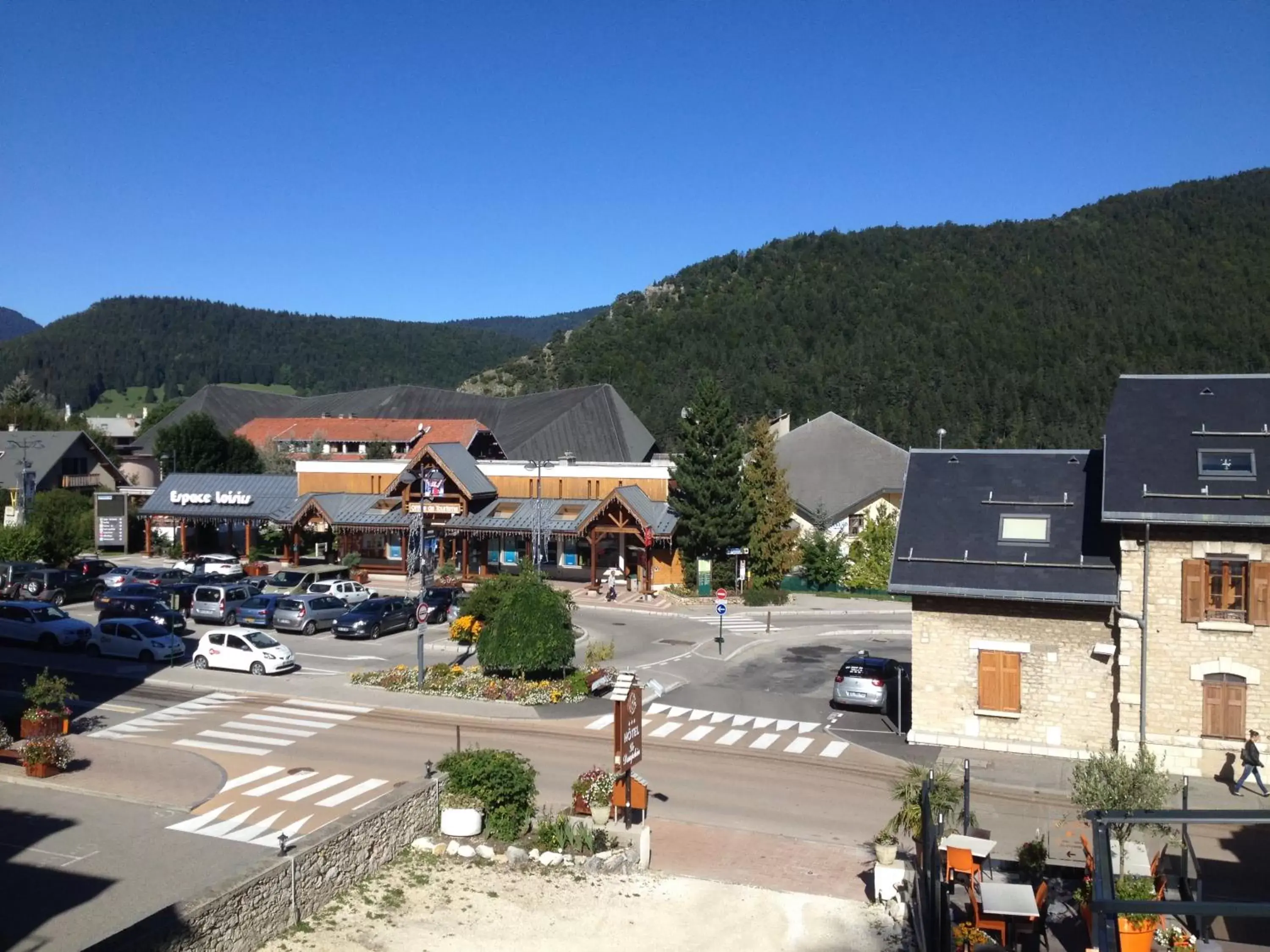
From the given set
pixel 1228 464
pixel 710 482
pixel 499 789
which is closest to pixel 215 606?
pixel 710 482

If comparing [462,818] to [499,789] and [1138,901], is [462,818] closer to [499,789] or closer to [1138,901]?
[499,789]

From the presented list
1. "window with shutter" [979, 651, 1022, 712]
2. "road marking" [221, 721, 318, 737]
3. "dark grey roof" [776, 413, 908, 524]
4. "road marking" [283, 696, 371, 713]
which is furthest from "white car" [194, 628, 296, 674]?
"dark grey roof" [776, 413, 908, 524]

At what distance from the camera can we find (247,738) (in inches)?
938

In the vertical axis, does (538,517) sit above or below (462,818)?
above

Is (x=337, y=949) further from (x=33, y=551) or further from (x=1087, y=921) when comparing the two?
(x=33, y=551)

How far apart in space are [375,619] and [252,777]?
1663 cm

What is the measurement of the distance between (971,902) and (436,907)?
702 centimetres

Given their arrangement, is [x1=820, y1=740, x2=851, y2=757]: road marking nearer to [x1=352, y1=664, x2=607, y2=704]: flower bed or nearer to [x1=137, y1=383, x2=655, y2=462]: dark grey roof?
[x1=352, y1=664, x2=607, y2=704]: flower bed

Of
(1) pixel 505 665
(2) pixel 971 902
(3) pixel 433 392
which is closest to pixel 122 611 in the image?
(1) pixel 505 665

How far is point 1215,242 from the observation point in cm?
15175

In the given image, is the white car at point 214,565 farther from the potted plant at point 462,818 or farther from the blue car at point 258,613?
the potted plant at point 462,818

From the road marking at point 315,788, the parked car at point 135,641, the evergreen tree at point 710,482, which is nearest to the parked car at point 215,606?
the parked car at point 135,641

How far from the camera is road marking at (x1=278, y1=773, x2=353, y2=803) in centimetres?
1927

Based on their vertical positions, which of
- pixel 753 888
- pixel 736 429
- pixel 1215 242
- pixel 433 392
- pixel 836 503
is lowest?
pixel 753 888
